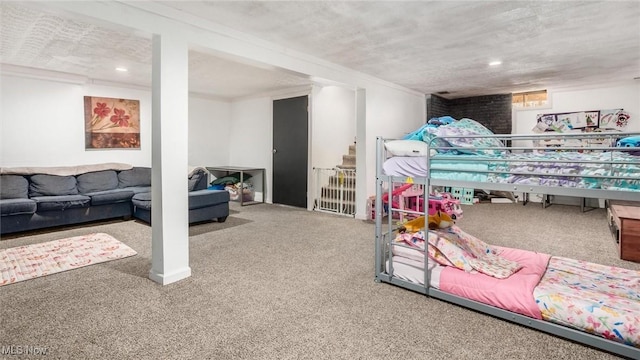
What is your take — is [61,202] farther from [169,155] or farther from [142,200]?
[169,155]

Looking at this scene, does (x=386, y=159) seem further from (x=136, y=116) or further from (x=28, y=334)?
(x=136, y=116)

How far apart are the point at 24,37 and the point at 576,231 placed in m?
6.91

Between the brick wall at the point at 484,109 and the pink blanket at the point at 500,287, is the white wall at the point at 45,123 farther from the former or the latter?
the brick wall at the point at 484,109

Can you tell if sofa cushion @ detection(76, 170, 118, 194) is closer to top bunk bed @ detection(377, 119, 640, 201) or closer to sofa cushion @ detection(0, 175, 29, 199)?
sofa cushion @ detection(0, 175, 29, 199)

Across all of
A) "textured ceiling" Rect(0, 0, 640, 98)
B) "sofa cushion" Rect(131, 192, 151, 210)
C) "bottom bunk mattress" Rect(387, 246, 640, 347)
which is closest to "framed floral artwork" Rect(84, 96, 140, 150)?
"textured ceiling" Rect(0, 0, 640, 98)

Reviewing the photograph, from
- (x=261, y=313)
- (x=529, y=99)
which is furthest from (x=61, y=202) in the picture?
(x=529, y=99)

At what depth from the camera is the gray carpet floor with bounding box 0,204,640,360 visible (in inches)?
75.4

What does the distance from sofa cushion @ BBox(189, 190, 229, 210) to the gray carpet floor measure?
0.84 metres

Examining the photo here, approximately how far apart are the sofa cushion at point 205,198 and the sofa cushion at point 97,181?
160cm

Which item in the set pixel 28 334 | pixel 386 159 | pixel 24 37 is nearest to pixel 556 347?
pixel 386 159

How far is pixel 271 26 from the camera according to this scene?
313 centimetres

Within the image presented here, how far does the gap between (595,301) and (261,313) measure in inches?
81.2

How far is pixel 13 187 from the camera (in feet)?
14.9

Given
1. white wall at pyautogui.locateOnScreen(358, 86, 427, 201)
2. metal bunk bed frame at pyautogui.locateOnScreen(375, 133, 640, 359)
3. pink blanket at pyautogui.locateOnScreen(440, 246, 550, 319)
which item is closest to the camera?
metal bunk bed frame at pyautogui.locateOnScreen(375, 133, 640, 359)
